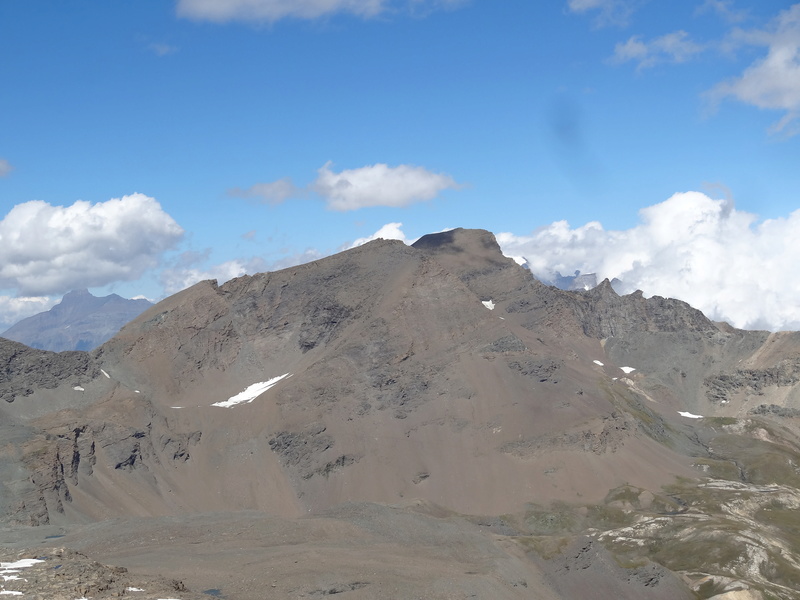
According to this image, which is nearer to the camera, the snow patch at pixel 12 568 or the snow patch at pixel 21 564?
the snow patch at pixel 12 568

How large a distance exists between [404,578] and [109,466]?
100m

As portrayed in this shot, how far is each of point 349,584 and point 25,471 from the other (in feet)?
307

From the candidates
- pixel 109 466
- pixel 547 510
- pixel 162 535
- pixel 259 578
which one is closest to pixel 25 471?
pixel 109 466

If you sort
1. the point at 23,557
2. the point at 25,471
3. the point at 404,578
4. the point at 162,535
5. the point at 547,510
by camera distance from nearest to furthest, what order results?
the point at 23,557 → the point at 404,578 → the point at 162,535 → the point at 25,471 → the point at 547,510

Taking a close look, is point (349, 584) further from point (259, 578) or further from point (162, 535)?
point (162, 535)

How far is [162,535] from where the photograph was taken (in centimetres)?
14262

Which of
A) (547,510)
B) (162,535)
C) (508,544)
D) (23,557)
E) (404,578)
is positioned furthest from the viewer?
(547,510)

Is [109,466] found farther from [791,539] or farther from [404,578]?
[791,539]

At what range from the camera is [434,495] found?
652 feet

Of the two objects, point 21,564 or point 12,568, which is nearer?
point 12,568

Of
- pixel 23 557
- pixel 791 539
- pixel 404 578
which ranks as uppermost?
pixel 23 557

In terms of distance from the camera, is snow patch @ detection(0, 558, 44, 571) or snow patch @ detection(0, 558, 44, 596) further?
snow patch @ detection(0, 558, 44, 571)

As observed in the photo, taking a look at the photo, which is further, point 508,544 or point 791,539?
point 791,539

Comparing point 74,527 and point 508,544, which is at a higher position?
point 74,527
